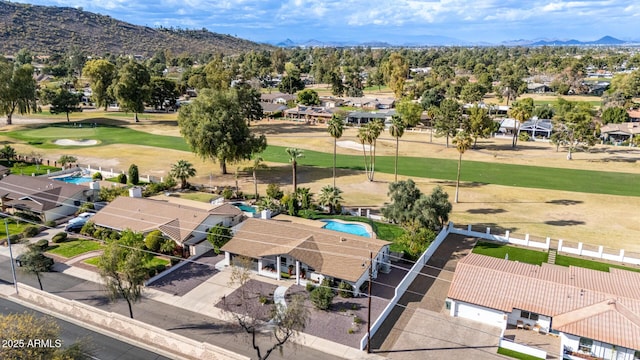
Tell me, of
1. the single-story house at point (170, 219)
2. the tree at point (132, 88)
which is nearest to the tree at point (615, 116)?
the single-story house at point (170, 219)

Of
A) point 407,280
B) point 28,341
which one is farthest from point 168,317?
point 407,280

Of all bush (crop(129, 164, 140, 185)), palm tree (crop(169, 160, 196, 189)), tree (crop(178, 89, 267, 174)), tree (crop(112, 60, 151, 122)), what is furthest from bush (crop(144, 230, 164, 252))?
tree (crop(112, 60, 151, 122))

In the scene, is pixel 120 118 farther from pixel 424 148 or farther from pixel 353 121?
pixel 424 148

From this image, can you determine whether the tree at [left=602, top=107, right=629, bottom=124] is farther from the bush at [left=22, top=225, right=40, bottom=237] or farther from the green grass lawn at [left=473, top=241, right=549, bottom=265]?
the bush at [left=22, top=225, right=40, bottom=237]

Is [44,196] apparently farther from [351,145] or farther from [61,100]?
[61,100]

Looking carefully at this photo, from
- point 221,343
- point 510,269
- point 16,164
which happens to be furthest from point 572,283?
point 16,164

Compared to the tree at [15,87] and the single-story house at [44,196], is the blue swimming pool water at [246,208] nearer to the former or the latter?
the single-story house at [44,196]
